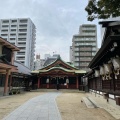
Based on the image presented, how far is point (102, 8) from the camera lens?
7082 mm

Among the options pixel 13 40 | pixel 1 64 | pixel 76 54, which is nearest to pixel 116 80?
pixel 1 64

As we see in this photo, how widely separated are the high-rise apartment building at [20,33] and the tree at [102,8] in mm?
72931

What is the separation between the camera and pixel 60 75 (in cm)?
3111

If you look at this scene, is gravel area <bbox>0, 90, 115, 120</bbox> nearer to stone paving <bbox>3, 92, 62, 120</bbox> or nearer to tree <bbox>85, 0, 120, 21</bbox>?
stone paving <bbox>3, 92, 62, 120</bbox>

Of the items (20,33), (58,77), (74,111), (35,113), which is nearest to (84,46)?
(20,33)

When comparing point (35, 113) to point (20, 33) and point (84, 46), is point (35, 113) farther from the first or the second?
point (20, 33)

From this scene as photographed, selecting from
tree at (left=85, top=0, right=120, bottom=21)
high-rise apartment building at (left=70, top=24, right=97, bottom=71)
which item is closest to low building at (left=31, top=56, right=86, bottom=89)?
tree at (left=85, top=0, right=120, bottom=21)

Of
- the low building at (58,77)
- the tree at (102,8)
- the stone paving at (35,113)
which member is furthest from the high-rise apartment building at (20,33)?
the tree at (102,8)

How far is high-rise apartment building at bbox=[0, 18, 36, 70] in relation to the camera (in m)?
79.8

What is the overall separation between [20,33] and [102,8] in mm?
78524

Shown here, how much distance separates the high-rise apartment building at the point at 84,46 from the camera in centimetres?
6744

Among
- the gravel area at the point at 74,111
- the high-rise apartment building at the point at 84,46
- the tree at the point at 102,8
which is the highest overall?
the high-rise apartment building at the point at 84,46

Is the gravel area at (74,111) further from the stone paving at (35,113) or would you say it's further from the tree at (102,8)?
the tree at (102,8)

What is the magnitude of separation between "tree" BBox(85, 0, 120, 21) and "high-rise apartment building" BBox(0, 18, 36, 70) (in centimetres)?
7293
